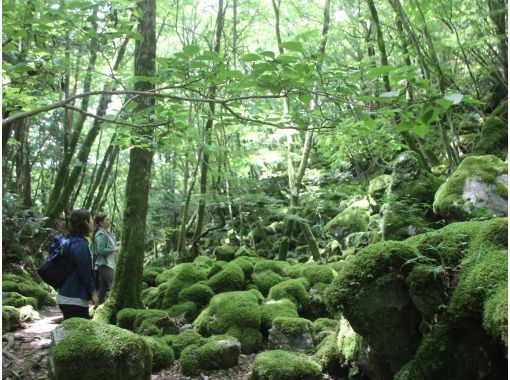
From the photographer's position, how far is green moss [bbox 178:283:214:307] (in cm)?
837

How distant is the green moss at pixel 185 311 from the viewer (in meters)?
7.92

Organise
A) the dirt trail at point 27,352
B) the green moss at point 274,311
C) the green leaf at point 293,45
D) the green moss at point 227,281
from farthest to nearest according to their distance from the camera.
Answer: the green moss at point 227,281, the green moss at point 274,311, the dirt trail at point 27,352, the green leaf at point 293,45

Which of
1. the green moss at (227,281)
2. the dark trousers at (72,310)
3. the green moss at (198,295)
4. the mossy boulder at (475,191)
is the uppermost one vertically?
the mossy boulder at (475,191)

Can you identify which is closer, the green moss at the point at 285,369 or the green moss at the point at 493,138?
the green moss at the point at 285,369

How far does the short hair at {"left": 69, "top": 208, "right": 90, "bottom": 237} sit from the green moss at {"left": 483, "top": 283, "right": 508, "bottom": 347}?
4050mm

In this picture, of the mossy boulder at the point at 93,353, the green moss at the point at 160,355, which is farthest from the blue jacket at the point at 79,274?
the green moss at the point at 160,355

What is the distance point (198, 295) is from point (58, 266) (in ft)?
13.7

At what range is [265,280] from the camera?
9.11 metres

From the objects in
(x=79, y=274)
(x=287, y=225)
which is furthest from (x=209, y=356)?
(x=287, y=225)

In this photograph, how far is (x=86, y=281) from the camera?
462 cm

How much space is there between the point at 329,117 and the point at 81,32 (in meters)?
2.18

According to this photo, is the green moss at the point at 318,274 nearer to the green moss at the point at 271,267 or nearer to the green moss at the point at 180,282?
the green moss at the point at 271,267

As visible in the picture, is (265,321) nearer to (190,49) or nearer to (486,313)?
(486,313)

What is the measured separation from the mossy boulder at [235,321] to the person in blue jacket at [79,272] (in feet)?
8.72
